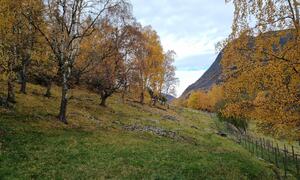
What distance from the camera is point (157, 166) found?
15898mm

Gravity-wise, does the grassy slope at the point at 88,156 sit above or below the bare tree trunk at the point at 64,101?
below

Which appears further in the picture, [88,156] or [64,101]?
[64,101]

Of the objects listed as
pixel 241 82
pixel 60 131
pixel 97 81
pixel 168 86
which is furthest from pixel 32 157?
pixel 168 86

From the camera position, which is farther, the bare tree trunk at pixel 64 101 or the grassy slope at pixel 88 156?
the bare tree trunk at pixel 64 101

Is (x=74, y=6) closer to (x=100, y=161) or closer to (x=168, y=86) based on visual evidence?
(x=100, y=161)

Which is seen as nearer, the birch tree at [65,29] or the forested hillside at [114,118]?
the forested hillside at [114,118]

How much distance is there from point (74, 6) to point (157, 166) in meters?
15.7

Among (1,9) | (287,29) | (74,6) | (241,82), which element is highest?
(74,6)

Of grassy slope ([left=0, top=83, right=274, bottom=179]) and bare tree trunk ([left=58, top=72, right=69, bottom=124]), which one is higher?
bare tree trunk ([left=58, top=72, right=69, bottom=124])

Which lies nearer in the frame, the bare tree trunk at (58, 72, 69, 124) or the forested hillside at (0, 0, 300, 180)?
the forested hillside at (0, 0, 300, 180)

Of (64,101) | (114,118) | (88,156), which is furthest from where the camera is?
(114,118)

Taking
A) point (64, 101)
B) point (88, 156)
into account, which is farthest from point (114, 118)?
point (88, 156)

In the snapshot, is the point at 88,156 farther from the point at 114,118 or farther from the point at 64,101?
the point at 114,118

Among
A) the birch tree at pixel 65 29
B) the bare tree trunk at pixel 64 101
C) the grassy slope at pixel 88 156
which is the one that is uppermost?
the birch tree at pixel 65 29
